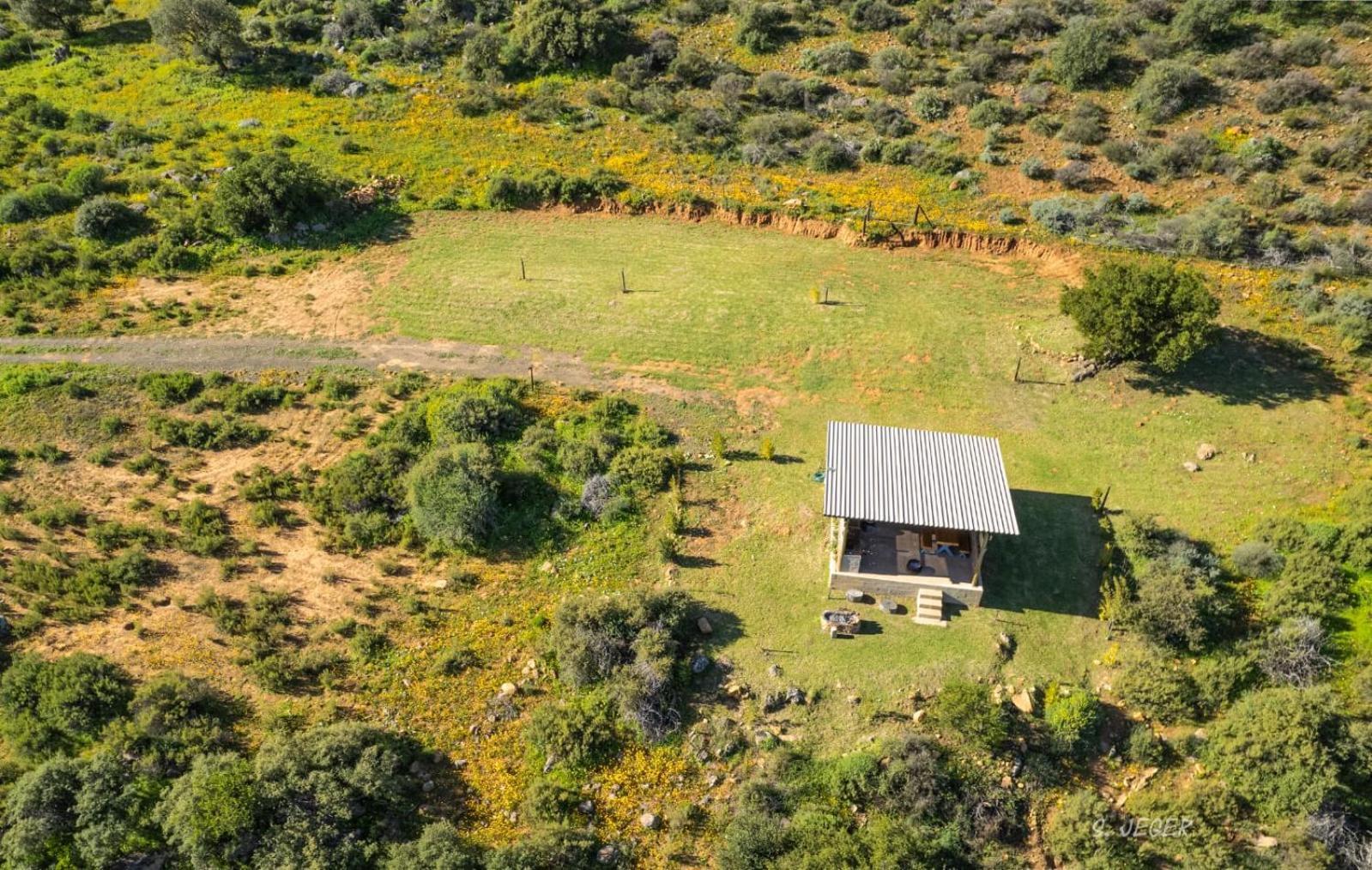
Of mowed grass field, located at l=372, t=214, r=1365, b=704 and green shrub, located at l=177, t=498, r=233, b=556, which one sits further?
green shrub, located at l=177, t=498, r=233, b=556

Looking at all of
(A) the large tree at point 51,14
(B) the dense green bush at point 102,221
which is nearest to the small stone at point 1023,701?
(B) the dense green bush at point 102,221

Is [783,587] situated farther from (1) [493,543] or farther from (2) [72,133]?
(2) [72,133]

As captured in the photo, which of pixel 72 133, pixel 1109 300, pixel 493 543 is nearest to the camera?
pixel 493 543

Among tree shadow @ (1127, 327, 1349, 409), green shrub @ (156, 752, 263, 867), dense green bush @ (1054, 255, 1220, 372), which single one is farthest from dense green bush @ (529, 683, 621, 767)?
tree shadow @ (1127, 327, 1349, 409)

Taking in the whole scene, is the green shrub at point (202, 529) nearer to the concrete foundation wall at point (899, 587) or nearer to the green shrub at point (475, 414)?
the green shrub at point (475, 414)

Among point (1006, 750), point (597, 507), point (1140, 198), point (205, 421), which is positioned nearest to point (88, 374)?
point (205, 421)

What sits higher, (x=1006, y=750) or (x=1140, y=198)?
(x=1140, y=198)

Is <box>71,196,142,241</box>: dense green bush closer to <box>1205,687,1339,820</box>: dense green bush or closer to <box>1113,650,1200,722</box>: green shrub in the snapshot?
<box>1113,650,1200,722</box>: green shrub
